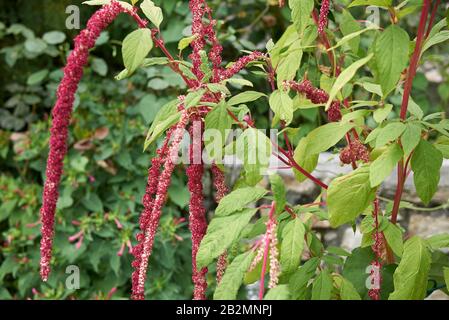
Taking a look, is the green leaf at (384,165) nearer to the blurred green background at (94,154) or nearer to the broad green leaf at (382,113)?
the broad green leaf at (382,113)

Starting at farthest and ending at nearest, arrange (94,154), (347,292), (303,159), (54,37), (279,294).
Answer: (54,37)
(94,154)
(303,159)
(347,292)
(279,294)

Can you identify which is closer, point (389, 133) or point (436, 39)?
point (389, 133)

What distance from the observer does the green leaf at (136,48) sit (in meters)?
1.04

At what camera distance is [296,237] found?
41.9 inches

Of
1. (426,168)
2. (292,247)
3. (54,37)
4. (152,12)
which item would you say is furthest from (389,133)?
(54,37)

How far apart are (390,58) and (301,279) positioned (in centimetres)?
42

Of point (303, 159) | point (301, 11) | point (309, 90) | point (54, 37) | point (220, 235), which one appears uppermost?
point (54, 37)

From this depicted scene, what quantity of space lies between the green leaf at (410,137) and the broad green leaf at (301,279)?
0.28 metres

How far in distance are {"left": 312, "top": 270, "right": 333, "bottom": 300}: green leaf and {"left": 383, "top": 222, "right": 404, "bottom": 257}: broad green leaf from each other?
0.15m

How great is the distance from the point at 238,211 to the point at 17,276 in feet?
6.54

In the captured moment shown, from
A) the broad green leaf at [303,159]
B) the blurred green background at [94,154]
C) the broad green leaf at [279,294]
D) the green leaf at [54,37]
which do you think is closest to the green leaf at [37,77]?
the blurred green background at [94,154]

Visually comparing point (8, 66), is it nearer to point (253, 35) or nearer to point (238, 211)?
point (253, 35)

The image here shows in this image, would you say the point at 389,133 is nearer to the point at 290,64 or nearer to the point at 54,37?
the point at 290,64

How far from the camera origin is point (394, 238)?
4.10 ft
